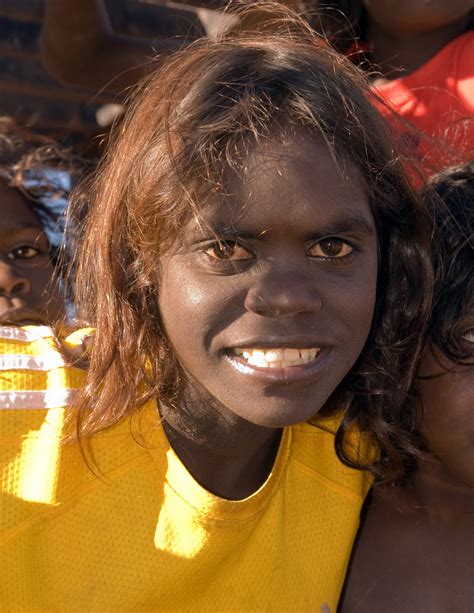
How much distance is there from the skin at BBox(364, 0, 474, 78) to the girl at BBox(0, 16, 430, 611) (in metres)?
0.91

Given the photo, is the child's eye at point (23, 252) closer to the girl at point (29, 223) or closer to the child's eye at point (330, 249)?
the girl at point (29, 223)

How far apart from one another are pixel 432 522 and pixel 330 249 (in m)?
0.66

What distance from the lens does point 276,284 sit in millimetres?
1397

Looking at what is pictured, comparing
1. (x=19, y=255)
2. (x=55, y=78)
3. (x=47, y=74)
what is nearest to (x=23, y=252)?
(x=19, y=255)

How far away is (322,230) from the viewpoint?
4.67 feet

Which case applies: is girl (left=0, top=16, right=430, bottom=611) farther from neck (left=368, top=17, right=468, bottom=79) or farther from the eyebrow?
neck (left=368, top=17, right=468, bottom=79)

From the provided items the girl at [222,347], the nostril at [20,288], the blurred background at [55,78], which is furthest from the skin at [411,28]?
the nostril at [20,288]

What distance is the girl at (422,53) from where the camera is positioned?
2.26 meters

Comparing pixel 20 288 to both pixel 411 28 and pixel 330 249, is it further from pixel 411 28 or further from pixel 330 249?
pixel 411 28

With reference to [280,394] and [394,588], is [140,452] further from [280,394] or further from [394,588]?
[394,588]

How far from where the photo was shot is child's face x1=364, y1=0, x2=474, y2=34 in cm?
248

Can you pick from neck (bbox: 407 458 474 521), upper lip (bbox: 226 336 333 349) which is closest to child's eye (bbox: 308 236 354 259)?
upper lip (bbox: 226 336 333 349)

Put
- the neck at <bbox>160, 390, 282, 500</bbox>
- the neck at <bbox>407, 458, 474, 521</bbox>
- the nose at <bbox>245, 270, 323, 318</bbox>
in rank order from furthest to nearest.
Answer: the neck at <bbox>407, 458, 474, 521</bbox> → the neck at <bbox>160, 390, 282, 500</bbox> → the nose at <bbox>245, 270, 323, 318</bbox>

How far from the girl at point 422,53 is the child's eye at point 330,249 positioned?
65 cm
